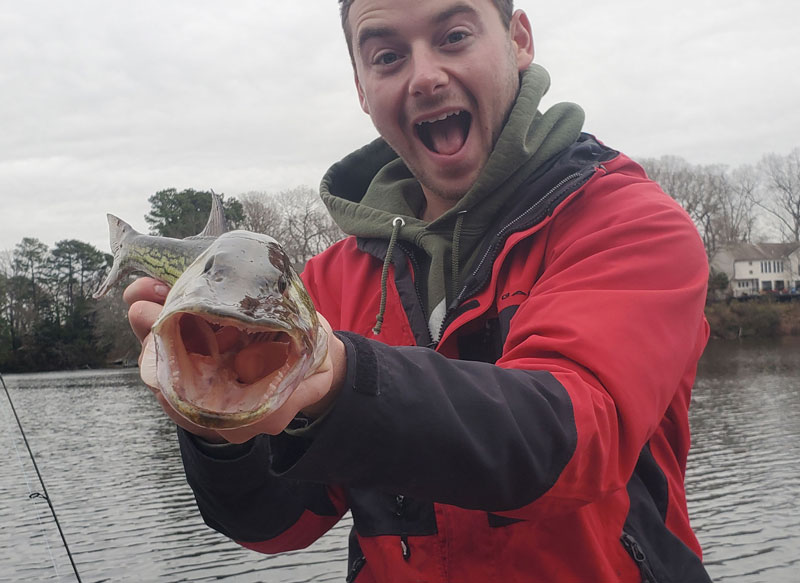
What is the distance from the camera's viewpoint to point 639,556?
223 centimetres

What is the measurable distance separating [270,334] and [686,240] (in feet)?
4.37

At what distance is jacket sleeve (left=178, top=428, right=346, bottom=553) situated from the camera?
2.29 m

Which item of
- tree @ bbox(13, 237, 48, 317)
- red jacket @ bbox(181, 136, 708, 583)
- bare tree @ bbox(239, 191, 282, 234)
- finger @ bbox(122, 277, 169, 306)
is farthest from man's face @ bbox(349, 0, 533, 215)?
tree @ bbox(13, 237, 48, 317)

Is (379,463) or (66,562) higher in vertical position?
(379,463)

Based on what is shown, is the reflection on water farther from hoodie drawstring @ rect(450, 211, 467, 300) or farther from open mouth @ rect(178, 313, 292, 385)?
open mouth @ rect(178, 313, 292, 385)

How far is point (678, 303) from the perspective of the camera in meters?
1.99

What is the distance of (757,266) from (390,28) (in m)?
77.3

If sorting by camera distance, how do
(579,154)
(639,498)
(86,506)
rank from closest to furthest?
1. (639,498)
2. (579,154)
3. (86,506)

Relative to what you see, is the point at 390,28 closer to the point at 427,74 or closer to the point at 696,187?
the point at 427,74

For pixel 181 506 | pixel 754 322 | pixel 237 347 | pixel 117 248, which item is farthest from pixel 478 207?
pixel 754 322

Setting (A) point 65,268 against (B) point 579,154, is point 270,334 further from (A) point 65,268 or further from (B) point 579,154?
(A) point 65,268

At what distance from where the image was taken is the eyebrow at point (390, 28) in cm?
280

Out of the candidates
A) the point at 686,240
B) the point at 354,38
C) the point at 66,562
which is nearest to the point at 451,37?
the point at 354,38

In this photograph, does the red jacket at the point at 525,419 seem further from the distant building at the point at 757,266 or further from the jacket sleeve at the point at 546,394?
the distant building at the point at 757,266
